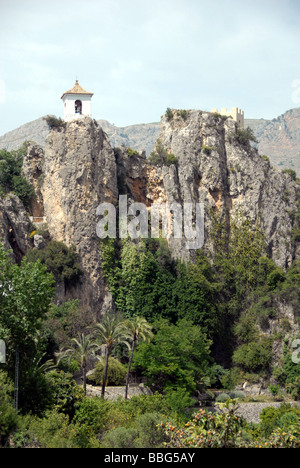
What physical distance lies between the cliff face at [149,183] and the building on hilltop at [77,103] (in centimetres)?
117

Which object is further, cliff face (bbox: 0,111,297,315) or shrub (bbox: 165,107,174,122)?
shrub (bbox: 165,107,174,122)

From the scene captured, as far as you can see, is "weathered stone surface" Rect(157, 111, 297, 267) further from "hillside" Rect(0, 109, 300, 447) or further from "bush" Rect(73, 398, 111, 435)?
"bush" Rect(73, 398, 111, 435)

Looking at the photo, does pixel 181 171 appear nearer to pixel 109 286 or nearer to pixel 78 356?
pixel 109 286

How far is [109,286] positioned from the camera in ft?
164

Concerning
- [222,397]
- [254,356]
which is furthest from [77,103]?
[222,397]

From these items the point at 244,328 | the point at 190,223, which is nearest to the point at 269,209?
the point at 190,223

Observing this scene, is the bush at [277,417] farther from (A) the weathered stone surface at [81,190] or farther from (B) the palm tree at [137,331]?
(A) the weathered stone surface at [81,190]

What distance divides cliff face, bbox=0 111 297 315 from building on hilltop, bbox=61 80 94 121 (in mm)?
1174

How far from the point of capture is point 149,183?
57.2m

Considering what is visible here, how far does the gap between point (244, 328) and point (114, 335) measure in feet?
54.9

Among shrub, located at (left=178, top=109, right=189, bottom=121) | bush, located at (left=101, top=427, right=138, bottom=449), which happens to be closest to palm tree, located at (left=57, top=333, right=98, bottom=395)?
bush, located at (left=101, top=427, right=138, bottom=449)

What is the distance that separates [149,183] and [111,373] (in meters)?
20.7

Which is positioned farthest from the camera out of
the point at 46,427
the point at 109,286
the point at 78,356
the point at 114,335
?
the point at 109,286

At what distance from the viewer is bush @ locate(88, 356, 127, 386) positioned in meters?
41.3
